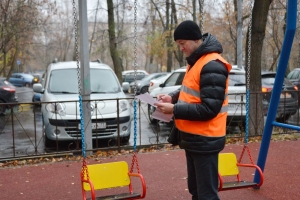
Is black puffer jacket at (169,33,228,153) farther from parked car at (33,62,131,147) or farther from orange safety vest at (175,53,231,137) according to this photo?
parked car at (33,62,131,147)

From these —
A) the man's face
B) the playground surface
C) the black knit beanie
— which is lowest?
the playground surface

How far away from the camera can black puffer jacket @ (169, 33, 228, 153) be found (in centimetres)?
301

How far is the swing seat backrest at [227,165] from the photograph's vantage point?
4473 millimetres

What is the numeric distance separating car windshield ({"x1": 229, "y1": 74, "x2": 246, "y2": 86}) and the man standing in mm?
6809

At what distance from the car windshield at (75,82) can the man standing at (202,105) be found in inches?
211

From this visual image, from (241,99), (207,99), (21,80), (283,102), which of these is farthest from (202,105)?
(21,80)

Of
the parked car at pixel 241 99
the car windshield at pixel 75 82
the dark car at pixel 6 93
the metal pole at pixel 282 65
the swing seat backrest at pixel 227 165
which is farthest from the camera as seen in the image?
the dark car at pixel 6 93

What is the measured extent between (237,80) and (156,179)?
5187mm

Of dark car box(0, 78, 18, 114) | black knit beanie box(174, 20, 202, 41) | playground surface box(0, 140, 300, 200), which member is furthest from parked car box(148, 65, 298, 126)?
dark car box(0, 78, 18, 114)

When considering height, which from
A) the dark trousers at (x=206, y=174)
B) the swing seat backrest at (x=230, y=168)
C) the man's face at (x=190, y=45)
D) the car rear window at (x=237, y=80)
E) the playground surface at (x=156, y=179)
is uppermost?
the man's face at (x=190, y=45)

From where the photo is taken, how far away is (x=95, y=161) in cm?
669

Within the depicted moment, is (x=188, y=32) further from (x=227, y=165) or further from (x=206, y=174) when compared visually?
(x=227, y=165)

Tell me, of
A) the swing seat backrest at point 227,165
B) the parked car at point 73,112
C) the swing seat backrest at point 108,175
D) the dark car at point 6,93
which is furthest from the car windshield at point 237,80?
the dark car at point 6,93

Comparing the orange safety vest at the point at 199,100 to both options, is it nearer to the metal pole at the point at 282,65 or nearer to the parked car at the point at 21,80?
the metal pole at the point at 282,65
